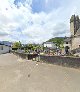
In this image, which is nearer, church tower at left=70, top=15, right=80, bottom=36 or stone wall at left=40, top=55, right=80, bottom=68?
stone wall at left=40, top=55, right=80, bottom=68

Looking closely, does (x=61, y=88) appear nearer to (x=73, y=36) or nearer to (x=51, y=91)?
(x=51, y=91)

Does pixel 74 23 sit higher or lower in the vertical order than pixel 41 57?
higher

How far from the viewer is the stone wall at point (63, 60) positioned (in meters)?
23.1

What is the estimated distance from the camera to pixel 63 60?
2611 centimetres

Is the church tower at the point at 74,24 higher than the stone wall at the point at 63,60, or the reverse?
the church tower at the point at 74,24

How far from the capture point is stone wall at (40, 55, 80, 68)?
23.1m

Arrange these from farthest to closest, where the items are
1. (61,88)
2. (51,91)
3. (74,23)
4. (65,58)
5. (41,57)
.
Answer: (74,23) < (41,57) < (65,58) < (61,88) < (51,91)

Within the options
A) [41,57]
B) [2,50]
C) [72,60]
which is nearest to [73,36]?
[41,57]

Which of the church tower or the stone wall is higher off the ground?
the church tower

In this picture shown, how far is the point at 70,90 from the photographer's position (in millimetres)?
13625

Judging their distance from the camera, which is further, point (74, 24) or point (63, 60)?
point (74, 24)

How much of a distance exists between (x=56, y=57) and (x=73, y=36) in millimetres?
23459

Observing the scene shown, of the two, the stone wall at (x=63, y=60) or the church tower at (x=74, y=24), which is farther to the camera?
the church tower at (x=74, y=24)

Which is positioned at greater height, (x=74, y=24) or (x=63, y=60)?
(x=74, y=24)
